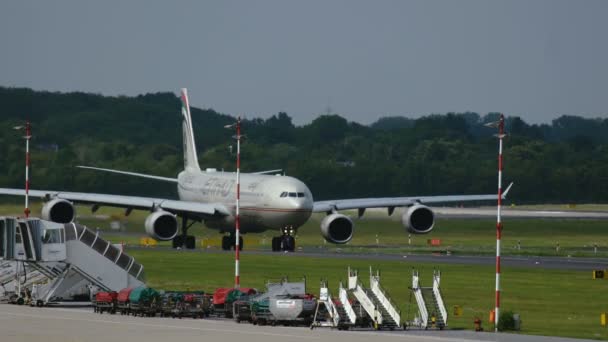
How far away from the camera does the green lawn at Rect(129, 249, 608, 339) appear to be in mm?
45972

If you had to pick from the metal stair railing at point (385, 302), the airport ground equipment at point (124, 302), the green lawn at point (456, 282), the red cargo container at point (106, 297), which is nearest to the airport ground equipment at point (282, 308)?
the metal stair railing at point (385, 302)

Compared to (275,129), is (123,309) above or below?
below

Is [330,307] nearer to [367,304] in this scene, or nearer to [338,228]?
[367,304]

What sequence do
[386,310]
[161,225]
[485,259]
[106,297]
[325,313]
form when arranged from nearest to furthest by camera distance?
[386,310] < [325,313] < [106,297] < [485,259] < [161,225]

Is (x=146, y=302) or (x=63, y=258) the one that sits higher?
(x=63, y=258)

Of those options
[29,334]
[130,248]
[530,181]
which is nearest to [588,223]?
[530,181]

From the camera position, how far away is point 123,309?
156 feet

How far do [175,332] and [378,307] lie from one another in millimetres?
6149

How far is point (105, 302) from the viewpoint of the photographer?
4775cm

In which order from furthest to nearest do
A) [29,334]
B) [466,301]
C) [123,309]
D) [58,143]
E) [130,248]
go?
[58,143], [130,248], [466,301], [123,309], [29,334]

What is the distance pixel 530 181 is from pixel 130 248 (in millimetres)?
59611

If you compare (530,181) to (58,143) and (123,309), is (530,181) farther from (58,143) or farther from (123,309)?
(123,309)

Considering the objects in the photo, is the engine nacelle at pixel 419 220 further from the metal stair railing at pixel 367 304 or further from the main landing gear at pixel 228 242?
the metal stair railing at pixel 367 304

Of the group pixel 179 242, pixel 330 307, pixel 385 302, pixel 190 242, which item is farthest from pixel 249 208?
pixel 330 307
